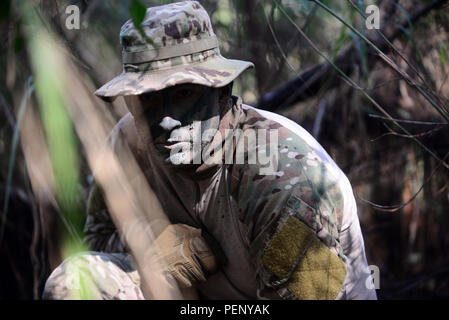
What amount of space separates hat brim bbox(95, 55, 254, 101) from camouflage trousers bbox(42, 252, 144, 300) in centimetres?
42

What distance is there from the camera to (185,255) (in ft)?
5.13

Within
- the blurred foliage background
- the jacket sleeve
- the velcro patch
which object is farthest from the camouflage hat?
the blurred foliage background

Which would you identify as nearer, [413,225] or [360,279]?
[360,279]

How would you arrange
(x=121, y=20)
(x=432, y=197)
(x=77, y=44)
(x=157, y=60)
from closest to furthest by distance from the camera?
(x=157, y=60)
(x=77, y=44)
(x=121, y=20)
(x=432, y=197)

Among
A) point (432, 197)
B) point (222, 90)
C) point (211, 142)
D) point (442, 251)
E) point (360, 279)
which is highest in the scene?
point (222, 90)

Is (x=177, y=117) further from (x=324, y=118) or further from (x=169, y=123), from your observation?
(x=324, y=118)

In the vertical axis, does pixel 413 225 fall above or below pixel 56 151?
below

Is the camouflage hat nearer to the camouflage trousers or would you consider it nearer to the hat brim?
the hat brim

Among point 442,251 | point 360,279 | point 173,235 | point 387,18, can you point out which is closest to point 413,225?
point 442,251

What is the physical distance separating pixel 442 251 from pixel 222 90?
1.87m

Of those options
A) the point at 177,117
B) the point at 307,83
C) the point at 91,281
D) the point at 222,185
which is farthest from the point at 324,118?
the point at 91,281

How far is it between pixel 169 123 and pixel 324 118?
4.62ft

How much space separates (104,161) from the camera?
1.77 meters

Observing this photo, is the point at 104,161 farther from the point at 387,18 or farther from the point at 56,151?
the point at 387,18
